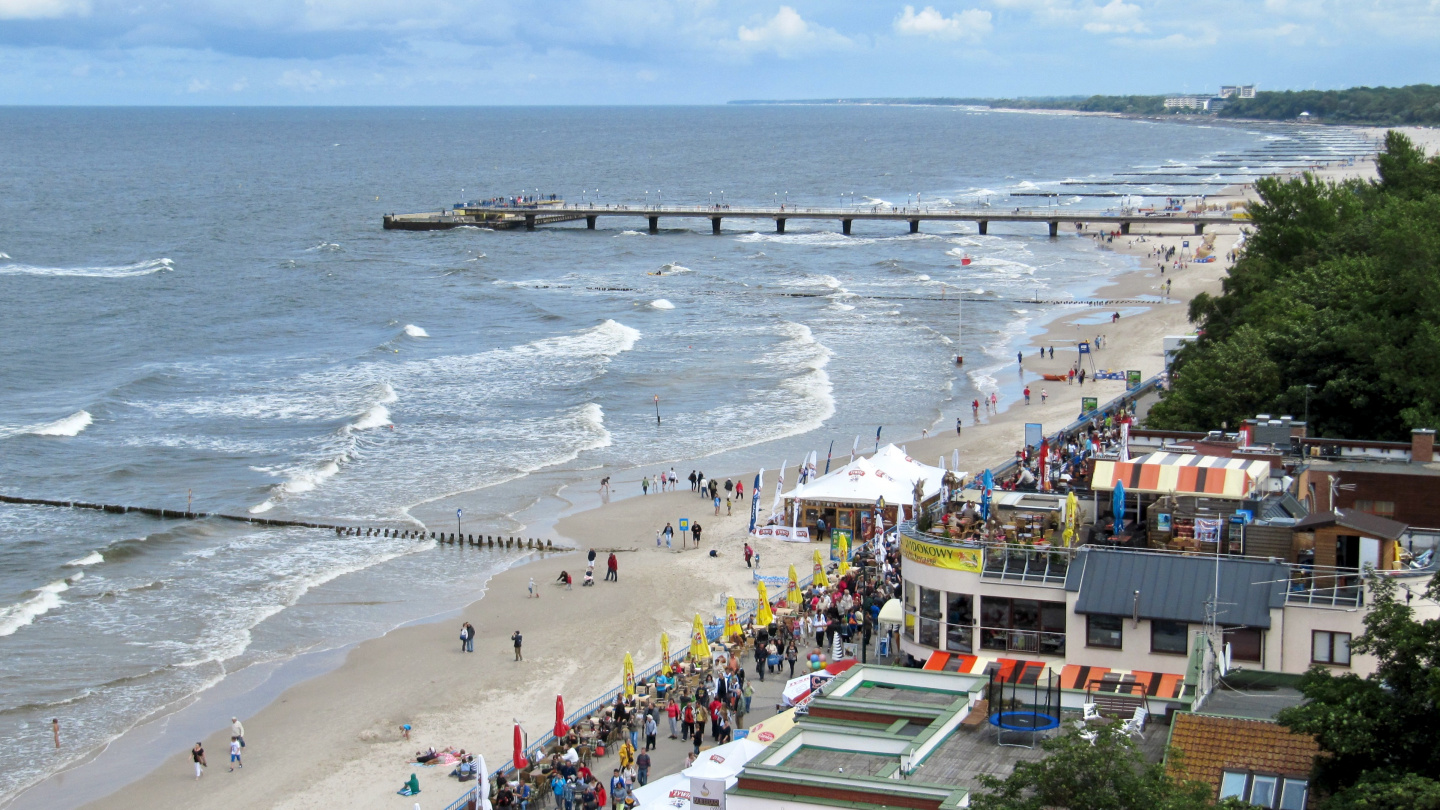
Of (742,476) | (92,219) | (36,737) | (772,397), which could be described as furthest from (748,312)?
(92,219)

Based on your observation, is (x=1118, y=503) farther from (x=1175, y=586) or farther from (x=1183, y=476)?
(x=1175, y=586)

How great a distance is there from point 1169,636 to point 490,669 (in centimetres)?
1651

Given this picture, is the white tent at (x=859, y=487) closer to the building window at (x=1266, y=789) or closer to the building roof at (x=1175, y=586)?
the building roof at (x=1175, y=586)

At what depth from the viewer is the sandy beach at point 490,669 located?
2498 cm

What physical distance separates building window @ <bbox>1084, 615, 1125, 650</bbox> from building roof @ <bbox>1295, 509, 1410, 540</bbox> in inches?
108

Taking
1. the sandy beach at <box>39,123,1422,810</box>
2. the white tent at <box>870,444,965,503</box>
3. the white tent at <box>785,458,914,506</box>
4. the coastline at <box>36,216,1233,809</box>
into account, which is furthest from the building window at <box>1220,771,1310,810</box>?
the white tent at <box>870,444,965,503</box>

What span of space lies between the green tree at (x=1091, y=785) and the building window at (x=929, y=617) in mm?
7485

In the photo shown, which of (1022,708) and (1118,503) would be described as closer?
(1022,708)

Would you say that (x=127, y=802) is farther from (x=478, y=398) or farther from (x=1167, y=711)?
(x=478, y=398)

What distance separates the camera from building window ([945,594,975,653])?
18797 millimetres

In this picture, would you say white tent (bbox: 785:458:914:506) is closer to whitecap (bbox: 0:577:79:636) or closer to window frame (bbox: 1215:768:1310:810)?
whitecap (bbox: 0:577:79:636)

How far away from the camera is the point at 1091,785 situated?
36.7 feet

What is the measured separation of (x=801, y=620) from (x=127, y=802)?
12.8 m

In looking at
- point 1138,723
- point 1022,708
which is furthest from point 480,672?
point 1138,723
